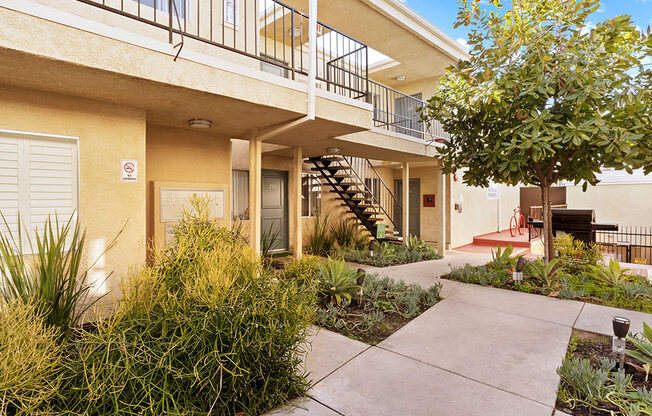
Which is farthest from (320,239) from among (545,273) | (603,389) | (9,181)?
(603,389)

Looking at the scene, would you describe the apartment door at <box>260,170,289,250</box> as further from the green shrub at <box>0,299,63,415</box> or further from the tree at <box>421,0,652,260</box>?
the green shrub at <box>0,299,63,415</box>

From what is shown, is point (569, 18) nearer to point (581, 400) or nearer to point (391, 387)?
point (581, 400)

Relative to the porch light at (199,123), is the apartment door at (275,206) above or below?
below

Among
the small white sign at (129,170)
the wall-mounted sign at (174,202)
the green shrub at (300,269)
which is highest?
the small white sign at (129,170)

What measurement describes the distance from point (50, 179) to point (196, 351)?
2677 millimetres

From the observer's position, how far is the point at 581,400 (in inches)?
87.5

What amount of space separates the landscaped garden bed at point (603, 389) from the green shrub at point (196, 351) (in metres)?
2.01

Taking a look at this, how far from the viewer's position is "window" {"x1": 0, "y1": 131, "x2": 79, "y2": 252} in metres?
3.00

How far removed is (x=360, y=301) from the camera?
13.7 ft

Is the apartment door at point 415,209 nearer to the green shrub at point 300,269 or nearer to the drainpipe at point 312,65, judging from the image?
the green shrub at point 300,269

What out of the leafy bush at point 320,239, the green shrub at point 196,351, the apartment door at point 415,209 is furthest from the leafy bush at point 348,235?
the green shrub at point 196,351

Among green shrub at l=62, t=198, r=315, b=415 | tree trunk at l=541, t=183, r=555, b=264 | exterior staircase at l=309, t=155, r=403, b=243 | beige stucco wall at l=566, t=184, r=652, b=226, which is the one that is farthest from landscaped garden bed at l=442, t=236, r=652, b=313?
beige stucco wall at l=566, t=184, r=652, b=226

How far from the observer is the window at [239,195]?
7418 millimetres

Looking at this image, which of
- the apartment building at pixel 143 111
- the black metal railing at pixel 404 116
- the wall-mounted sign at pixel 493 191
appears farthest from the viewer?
the wall-mounted sign at pixel 493 191
